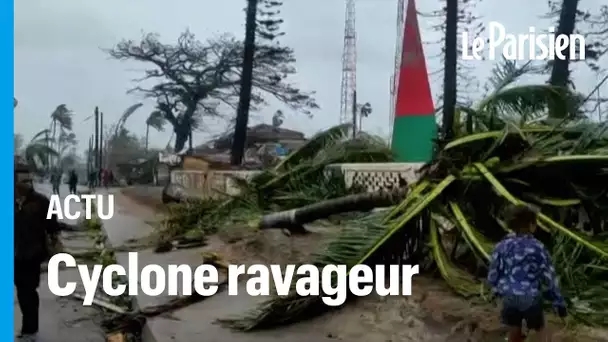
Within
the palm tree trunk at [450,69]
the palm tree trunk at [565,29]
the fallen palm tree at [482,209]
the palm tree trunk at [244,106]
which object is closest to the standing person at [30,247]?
the fallen palm tree at [482,209]

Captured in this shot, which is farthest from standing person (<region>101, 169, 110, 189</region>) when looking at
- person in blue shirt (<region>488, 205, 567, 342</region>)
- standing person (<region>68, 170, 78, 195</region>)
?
person in blue shirt (<region>488, 205, 567, 342</region>)

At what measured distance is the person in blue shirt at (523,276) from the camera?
8.25ft

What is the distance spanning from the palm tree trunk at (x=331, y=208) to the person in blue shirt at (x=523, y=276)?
4.54 ft

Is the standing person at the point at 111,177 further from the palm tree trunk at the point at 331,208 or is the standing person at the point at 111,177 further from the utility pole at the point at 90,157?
the palm tree trunk at the point at 331,208

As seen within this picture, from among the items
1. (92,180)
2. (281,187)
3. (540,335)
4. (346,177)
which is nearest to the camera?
(540,335)

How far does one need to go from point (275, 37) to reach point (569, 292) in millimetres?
2468

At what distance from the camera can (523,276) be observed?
8.26ft

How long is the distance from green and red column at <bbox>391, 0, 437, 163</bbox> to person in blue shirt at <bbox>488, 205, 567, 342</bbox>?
5.29ft

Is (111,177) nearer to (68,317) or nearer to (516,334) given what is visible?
(68,317)

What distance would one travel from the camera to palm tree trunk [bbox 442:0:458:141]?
3.72m

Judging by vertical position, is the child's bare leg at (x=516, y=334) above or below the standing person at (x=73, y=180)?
below

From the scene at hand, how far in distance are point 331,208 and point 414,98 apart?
31.3 inches

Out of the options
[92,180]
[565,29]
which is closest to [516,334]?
[565,29]

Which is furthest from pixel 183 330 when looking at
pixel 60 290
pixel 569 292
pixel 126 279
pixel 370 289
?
Result: pixel 569 292
